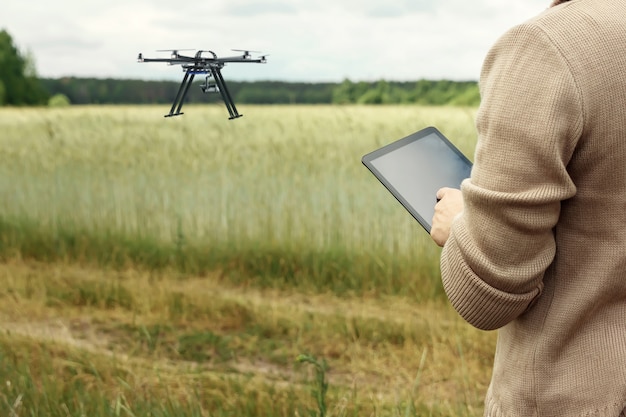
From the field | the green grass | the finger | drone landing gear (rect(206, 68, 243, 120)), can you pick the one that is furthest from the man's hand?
the green grass

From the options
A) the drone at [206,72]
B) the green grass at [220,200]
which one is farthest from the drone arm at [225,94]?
the green grass at [220,200]

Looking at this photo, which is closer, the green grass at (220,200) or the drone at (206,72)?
the drone at (206,72)

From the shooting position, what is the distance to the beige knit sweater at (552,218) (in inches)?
39.7

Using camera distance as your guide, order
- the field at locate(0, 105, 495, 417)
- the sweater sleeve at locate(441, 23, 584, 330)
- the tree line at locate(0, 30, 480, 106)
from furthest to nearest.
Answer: the tree line at locate(0, 30, 480, 106) → the field at locate(0, 105, 495, 417) → the sweater sleeve at locate(441, 23, 584, 330)

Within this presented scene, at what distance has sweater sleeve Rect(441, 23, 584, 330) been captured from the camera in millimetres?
1002

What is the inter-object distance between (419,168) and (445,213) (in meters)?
0.15

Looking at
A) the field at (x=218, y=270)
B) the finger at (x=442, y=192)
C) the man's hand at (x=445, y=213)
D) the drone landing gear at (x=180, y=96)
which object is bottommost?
the field at (x=218, y=270)

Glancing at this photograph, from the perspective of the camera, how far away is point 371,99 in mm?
11766

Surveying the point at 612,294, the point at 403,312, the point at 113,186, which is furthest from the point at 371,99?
the point at 612,294

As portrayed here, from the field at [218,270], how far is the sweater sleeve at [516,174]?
1266mm

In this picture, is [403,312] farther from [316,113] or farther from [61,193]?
[316,113]

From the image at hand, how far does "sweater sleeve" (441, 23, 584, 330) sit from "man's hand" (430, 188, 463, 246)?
0.30 ft

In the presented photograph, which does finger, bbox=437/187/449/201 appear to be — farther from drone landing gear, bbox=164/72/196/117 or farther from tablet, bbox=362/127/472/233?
drone landing gear, bbox=164/72/196/117

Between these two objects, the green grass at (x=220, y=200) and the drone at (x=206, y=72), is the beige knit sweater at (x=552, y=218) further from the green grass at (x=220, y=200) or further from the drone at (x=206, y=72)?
the green grass at (x=220, y=200)
